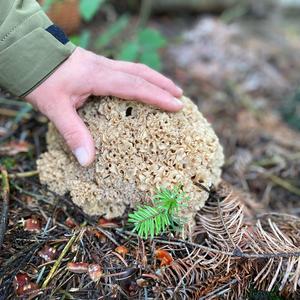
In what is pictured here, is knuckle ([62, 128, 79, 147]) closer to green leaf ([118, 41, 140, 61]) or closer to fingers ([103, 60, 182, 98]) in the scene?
fingers ([103, 60, 182, 98])

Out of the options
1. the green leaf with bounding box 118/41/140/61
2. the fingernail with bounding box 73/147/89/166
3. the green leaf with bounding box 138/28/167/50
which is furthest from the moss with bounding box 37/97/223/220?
the green leaf with bounding box 138/28/167/50

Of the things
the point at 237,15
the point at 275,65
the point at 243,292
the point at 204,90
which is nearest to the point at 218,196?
the point at 243,292

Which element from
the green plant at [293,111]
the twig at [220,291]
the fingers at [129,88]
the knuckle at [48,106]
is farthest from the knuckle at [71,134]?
the green plant at [293,111]

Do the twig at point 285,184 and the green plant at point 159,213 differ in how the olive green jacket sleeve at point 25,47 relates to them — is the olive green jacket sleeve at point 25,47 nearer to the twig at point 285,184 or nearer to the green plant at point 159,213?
the green plant at point 159,213

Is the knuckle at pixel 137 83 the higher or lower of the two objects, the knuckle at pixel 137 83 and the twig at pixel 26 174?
the higher

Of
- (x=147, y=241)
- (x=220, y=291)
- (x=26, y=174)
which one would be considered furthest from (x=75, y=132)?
(x=220, y=291)

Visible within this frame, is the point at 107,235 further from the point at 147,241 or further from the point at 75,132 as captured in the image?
the point at 75,132

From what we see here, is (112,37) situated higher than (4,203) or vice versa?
A: (4,203)
